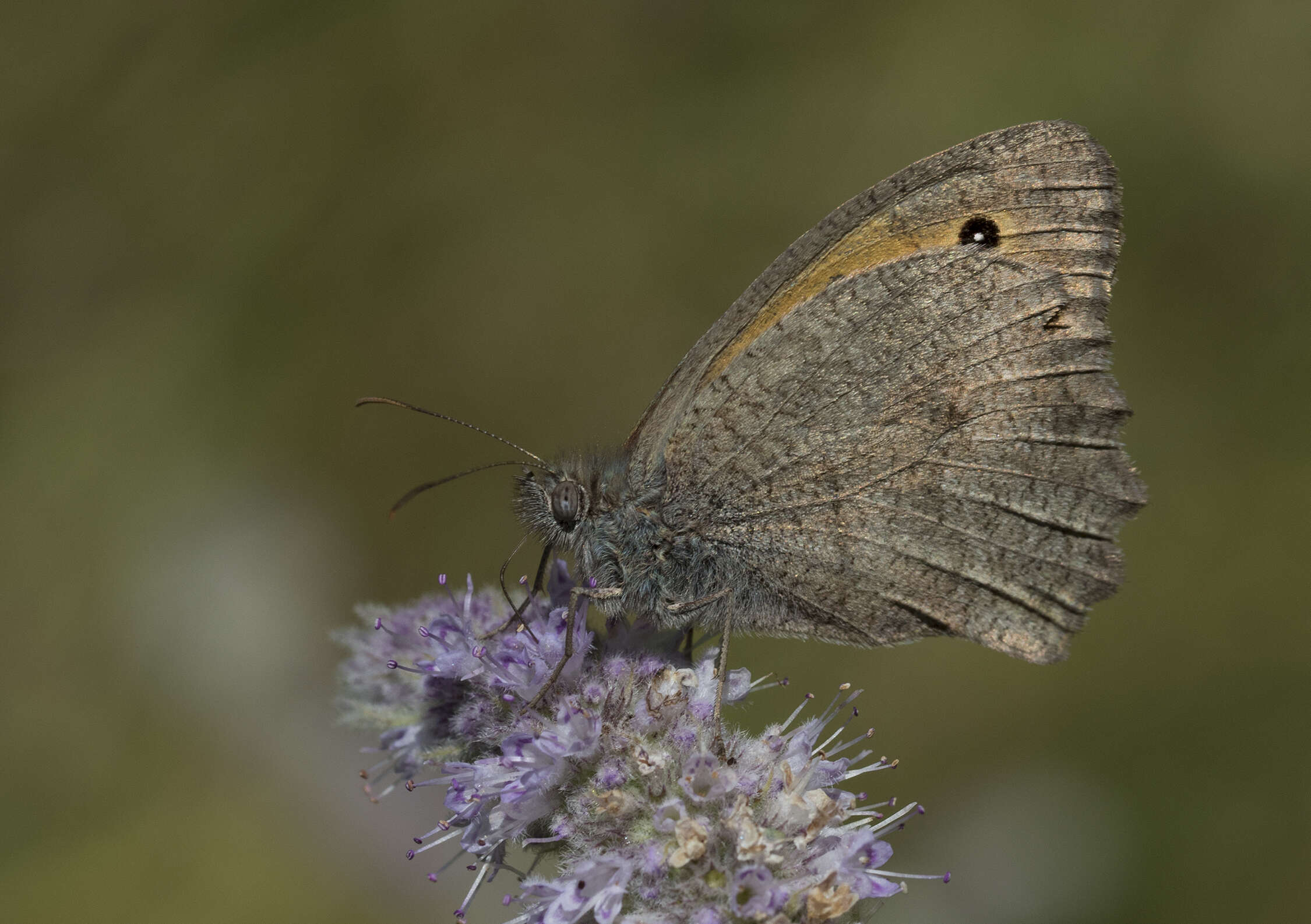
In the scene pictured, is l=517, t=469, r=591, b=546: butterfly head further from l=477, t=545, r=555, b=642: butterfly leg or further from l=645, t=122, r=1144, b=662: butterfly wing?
l=645, t=122, r=1144, b=662: butterfly wing

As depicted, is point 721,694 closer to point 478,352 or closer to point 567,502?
point 567,502

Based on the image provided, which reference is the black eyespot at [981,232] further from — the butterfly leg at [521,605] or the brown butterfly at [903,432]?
the butterfly leg at [521,605]

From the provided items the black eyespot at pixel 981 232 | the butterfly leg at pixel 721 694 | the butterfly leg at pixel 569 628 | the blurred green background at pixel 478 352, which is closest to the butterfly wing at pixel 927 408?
the black eyespot at pixel 981 232

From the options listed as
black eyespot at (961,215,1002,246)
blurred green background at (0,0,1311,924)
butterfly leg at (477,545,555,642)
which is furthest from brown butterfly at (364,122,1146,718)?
blurred green background at (0,0,1311,924)

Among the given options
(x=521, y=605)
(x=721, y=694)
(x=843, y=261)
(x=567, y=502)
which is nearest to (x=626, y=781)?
(x=721, y=694)

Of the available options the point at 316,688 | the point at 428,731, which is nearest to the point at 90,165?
the point at 316,688
